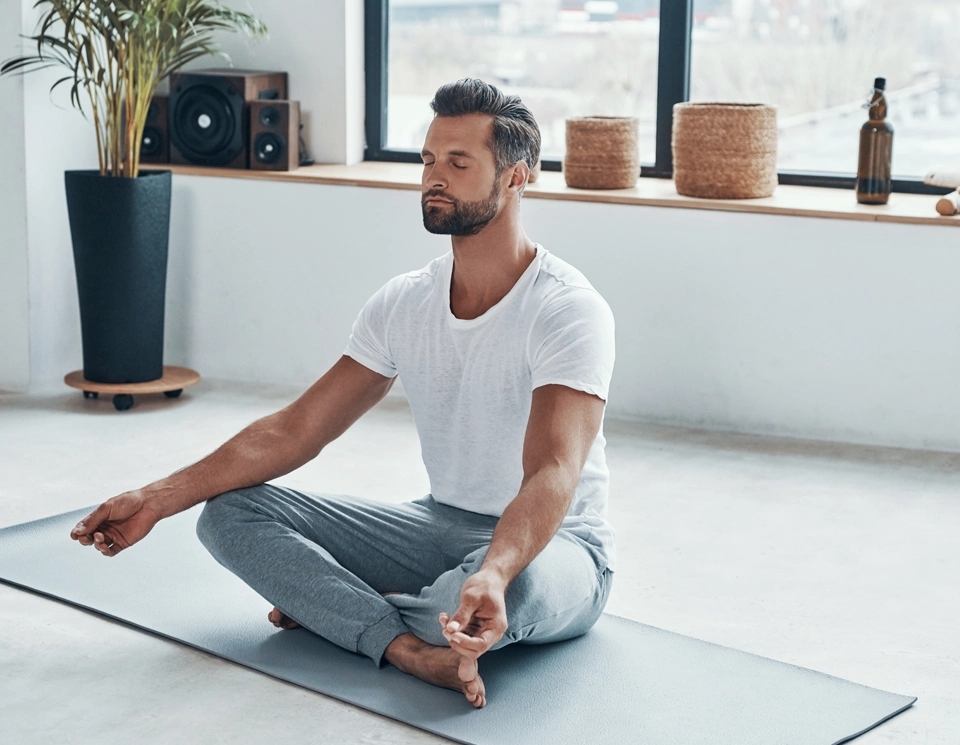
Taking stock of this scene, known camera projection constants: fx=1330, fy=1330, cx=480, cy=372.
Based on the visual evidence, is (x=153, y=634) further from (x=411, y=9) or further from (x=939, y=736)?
(x=411, y=9)

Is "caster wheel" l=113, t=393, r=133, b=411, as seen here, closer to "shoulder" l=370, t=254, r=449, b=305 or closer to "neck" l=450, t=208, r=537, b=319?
"shoulder" l=370, t=254, r=449, b=305

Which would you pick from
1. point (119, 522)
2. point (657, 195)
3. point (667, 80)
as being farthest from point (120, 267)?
point (119, 522)

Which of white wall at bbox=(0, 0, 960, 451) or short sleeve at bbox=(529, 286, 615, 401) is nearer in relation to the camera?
short sleeve at bbox=(529, 286, 615, 401)

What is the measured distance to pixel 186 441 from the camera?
152 inches

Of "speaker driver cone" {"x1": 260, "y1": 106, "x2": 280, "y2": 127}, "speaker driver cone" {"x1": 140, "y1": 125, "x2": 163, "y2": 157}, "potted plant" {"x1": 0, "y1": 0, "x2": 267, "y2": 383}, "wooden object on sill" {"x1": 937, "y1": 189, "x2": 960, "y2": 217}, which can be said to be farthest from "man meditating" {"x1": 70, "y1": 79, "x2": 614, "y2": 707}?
"speaker driver cone" {"x1": 140, "y1": 125, "x2": 163, "y2": 157}

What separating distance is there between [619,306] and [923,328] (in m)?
0.90

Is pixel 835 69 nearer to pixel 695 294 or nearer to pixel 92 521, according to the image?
pixel 695 294

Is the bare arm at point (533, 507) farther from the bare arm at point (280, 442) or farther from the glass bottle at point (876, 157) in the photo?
the glass bottle at point (876, 157)

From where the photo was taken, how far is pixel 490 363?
7.74ft

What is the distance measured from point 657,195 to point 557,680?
7.00ft

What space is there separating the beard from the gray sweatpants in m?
0.53

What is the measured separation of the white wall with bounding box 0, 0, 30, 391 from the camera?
14.0 ft

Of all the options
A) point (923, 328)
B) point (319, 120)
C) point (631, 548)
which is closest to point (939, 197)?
point (923, 328)

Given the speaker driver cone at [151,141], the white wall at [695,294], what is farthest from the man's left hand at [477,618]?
the speaker driver cone at [151,141]
